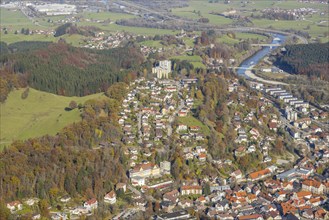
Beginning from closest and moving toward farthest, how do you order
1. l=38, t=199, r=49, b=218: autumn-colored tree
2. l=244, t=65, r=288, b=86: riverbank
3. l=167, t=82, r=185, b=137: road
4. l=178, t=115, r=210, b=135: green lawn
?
l=38, t=199, r=49, b=218: autumn-colored tree, l=167, t=82, r=185, b=137: road, l=178, t=115, r=210, b=135: green lawn, l=244, t=65, r=288, b=86: riverbank

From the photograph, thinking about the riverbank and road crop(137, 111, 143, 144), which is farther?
the riverbank

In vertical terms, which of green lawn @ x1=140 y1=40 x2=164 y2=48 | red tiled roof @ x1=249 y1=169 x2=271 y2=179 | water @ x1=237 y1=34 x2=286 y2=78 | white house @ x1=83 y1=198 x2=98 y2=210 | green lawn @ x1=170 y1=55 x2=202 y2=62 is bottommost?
water @ x1=237 y1=34 x2=286 y2=78

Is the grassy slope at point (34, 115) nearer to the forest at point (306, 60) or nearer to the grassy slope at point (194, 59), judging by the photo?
the grassy slope at point (194, 59)

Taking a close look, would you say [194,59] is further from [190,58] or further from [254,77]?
[254,77]

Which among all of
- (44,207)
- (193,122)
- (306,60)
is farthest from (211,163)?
(306,60)

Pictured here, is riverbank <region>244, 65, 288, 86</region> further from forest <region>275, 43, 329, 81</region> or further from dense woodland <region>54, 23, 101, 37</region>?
dense woodland <region>54, 23, 101, 37</region>

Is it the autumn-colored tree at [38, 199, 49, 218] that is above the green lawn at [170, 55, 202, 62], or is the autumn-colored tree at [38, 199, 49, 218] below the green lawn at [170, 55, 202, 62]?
below

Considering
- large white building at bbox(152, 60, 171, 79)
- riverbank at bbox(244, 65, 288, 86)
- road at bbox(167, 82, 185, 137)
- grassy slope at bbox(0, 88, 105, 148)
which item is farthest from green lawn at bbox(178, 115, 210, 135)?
riverbank at bbox(244, 65, 288, 86)
